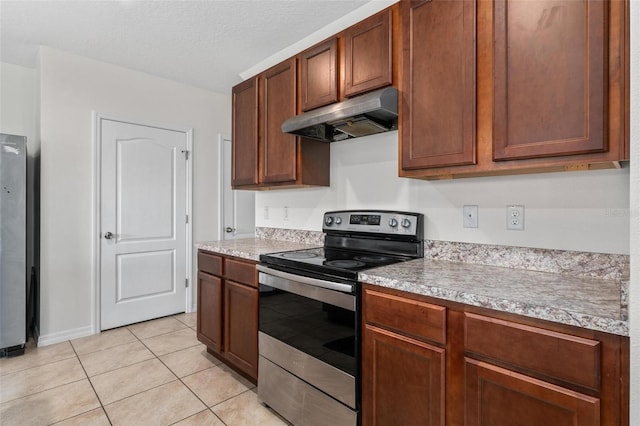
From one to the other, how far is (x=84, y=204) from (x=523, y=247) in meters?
3.57

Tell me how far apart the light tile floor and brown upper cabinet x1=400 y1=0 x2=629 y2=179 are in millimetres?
1815

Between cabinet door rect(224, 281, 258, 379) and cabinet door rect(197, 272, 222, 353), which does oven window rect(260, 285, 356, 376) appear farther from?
cabinet door rect(197, 272, 222, 353)

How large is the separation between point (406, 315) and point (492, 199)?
0.80 m

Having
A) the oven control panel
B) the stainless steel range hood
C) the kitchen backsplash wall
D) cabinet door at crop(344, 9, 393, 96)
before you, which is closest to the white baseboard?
the kitchen backsplash wall

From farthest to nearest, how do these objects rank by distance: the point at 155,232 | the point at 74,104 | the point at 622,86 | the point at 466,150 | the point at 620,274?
the point at 155,232
the point at 74,104
the point at 466,150
the point at 620,274
the point at 622,86

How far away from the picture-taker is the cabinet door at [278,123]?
2359 millimetres

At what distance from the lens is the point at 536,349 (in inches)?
40.2

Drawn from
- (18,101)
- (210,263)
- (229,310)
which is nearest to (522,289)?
(229,310)

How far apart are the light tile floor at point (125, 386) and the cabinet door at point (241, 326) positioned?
20 cm

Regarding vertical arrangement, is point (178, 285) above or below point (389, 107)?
below

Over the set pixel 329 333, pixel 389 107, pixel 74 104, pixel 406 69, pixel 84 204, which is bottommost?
pixel 329 333

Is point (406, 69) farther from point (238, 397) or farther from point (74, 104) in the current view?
point (74, 104)

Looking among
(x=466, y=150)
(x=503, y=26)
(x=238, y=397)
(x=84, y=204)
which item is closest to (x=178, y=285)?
(x=84, y=204)

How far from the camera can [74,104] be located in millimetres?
3051
